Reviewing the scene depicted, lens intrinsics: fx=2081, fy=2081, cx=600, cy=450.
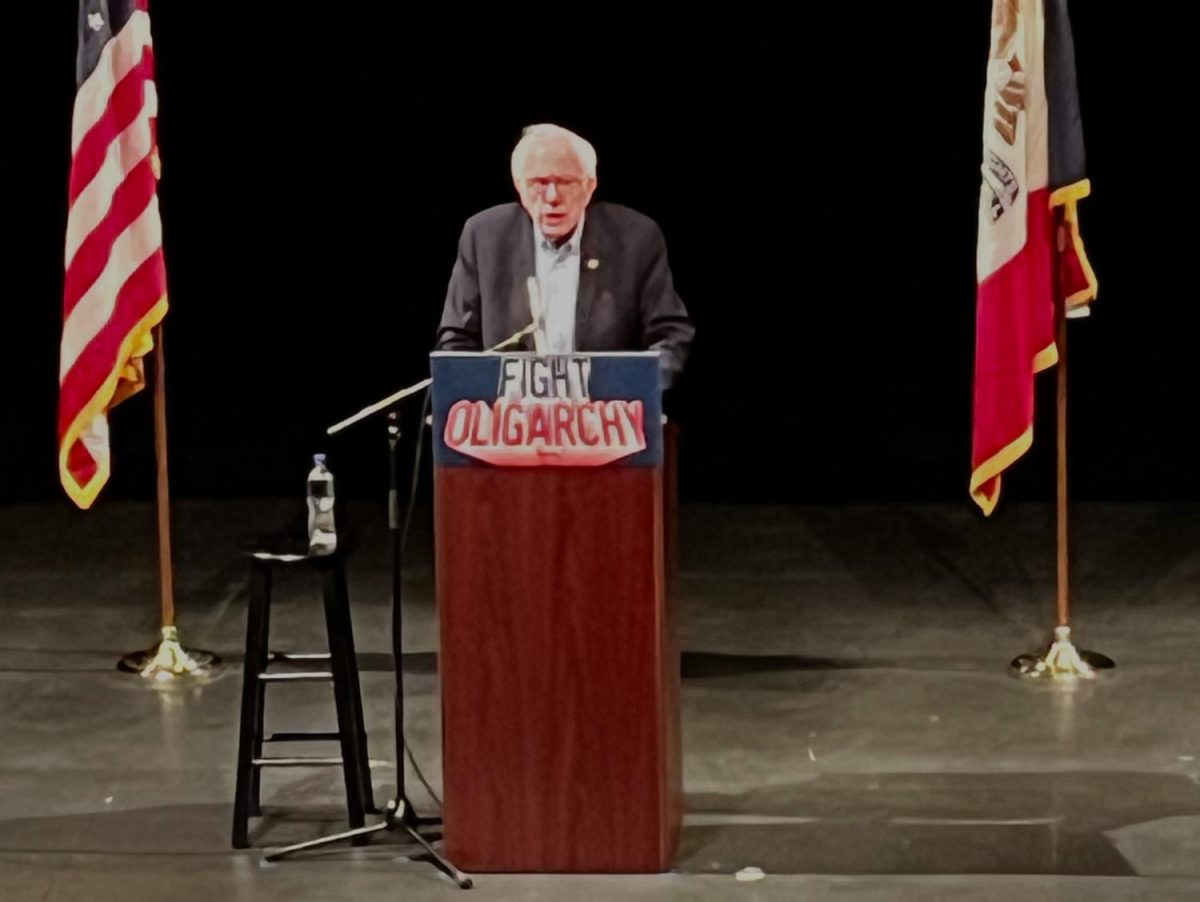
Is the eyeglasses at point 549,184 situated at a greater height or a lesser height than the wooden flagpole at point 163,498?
greater

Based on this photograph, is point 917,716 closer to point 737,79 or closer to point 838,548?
point 838,548

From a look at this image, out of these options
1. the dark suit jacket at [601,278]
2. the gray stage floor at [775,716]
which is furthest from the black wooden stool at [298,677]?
the dark suit jacket at [601,278]

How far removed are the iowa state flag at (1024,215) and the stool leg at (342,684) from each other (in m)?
2.13

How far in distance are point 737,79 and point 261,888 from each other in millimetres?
3882

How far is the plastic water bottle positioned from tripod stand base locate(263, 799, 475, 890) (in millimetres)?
526

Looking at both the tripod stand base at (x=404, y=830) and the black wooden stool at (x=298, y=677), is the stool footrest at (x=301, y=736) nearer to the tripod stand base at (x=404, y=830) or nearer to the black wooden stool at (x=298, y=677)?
the black wooden stool at (x=298, y=677)

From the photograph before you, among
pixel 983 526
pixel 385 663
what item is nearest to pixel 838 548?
pixel 983 526

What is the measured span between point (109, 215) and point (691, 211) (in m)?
2.27

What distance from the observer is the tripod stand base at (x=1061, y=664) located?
5.40 metres

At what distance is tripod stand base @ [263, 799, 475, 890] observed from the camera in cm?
387

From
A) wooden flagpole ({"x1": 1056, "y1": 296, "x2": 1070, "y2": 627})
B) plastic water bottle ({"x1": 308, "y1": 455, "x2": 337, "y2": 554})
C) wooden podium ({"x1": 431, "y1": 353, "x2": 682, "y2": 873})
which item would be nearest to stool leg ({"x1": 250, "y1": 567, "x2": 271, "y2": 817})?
plastic water bottle ({"x1": 308, "y1": 455, "x2": 337, "y2": 554})

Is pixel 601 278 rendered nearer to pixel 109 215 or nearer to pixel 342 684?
pixel 342 684

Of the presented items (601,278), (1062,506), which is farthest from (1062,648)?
(601,278)

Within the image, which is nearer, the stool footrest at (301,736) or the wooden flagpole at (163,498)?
the stool footrest at (301,736)
